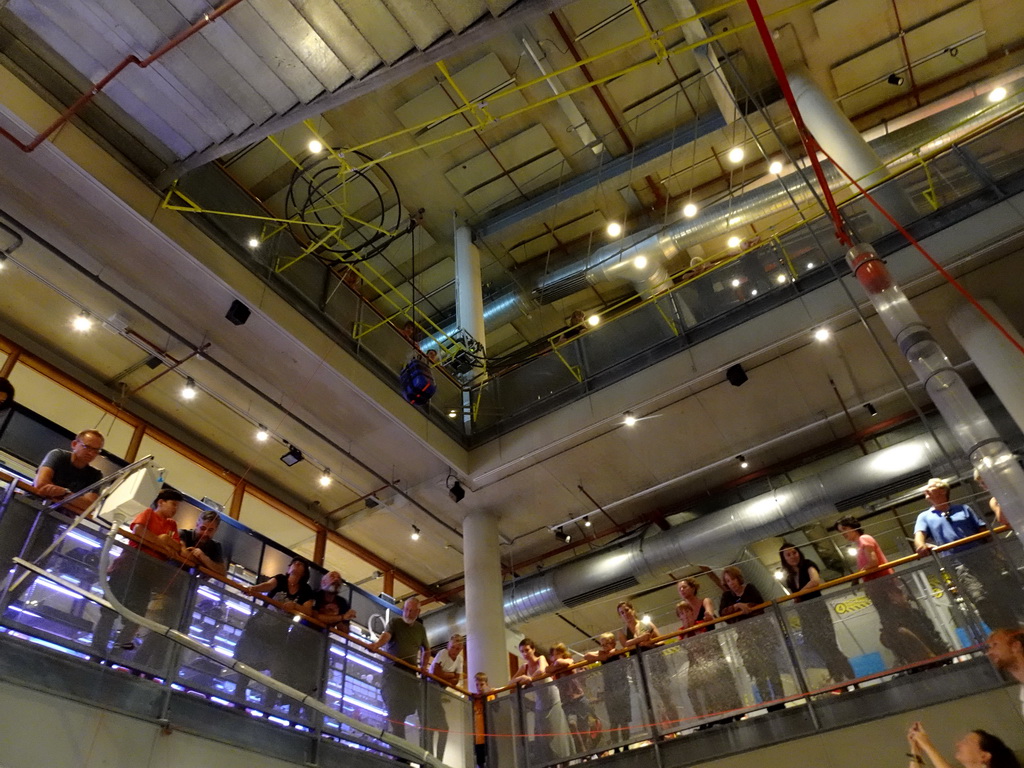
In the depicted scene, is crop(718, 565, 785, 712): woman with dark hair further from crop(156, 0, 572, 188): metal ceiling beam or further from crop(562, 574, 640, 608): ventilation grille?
crop(156, 0, 572, 188): metal ceiling beam

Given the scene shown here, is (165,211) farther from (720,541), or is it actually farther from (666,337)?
(720,541)

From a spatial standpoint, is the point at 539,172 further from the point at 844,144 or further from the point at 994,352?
the point at 994,352

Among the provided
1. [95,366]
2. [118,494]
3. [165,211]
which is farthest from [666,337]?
[95,366]

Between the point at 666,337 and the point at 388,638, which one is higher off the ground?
the point at 666,337

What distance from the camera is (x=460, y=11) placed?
19.5ft

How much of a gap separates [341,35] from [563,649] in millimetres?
6112

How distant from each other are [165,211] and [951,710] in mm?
8327

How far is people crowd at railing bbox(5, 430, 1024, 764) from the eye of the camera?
17.1 ft

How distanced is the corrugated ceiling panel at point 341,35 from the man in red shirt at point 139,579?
411 centimetres

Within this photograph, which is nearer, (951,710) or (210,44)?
(951,710)

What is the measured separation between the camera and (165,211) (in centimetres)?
756

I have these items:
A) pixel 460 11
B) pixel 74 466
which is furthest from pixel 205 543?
pixel 460 11

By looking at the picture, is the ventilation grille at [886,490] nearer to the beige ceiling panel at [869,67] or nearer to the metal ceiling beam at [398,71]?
the beige ceiling panel at [869,67]

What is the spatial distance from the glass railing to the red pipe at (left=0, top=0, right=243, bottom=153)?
12.2 feet
